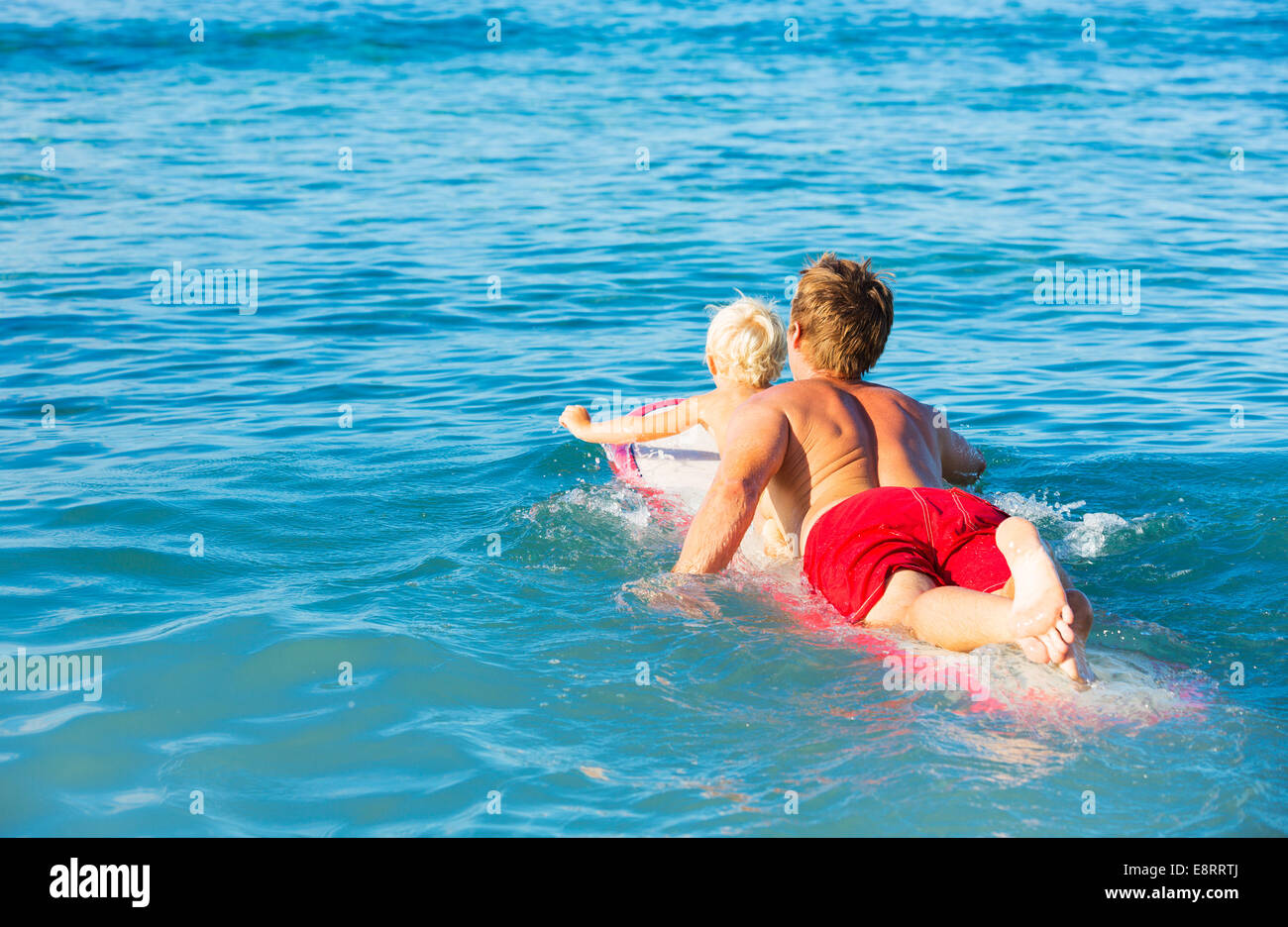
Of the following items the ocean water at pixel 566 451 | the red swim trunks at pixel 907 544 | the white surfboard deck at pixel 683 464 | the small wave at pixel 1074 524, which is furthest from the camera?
the white surfboard deck at pixel 683 464

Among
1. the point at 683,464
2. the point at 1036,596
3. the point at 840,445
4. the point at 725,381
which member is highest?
the point at 725,381

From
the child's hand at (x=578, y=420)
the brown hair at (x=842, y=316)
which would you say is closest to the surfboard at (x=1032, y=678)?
the brown hair at (x=842, y=316)

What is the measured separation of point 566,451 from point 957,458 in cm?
234

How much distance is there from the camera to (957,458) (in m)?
5.56

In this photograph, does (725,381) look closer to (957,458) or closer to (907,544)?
(957,458)

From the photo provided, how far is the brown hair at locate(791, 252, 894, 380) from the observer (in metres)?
4.93

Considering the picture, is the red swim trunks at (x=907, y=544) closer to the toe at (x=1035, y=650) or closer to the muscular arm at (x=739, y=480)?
the muscular arm at (x=739, y=480)

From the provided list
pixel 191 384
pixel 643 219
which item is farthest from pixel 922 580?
pixel 643 219

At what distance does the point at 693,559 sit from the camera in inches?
189

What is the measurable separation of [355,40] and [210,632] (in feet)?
68.4

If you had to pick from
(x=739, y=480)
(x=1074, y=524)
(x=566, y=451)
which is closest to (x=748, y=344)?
(x=739, y=480)

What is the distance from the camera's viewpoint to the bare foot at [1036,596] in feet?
11.7

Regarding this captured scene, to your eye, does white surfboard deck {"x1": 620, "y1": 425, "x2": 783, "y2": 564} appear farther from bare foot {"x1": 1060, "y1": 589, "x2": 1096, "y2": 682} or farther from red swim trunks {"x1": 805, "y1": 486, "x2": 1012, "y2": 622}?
bare foot {"x1": 1060, "y1": 589, "x2": 1096, "y2": 682}

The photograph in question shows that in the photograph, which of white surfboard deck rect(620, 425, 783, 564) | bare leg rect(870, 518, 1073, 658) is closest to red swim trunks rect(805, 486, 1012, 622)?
bare leg rect(870, 518, 1073, 658)
